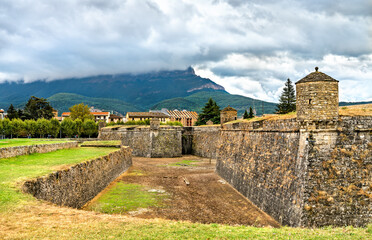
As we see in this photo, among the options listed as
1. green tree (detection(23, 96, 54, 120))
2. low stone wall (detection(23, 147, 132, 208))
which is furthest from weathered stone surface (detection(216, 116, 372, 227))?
green tree (detection(23, 96, 54, 120))

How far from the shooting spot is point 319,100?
1185cm

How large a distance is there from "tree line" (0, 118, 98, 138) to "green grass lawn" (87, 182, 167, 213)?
52.2 meters

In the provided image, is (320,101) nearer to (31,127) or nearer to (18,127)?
(31,127)

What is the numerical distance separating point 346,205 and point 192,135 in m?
38.8

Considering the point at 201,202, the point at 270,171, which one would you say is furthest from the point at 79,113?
the point at 270,171

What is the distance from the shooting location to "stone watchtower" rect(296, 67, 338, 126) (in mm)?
11680

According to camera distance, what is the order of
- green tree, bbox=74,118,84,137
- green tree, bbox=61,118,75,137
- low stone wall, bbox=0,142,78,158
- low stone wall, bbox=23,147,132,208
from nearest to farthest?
low stone wall, bbox=23,147,132,208
low stone wall, bbox=0,142,78,158
green tree, bbox=61,118,75,137
green tree, bbox=74,118,84,137

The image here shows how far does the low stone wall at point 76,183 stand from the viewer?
1118cm

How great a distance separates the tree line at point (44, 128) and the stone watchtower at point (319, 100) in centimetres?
6423

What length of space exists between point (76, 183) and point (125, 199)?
354cm

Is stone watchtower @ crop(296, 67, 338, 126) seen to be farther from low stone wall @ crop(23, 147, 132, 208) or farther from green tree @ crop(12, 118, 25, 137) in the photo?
green tree @ crop(12, 118, 25, 137)

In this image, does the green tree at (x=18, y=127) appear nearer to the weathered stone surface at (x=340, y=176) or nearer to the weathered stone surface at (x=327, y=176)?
the weathered stone surface at (x=327, y=176)

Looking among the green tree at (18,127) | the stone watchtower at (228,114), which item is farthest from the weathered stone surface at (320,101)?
the green tree at (18,127)

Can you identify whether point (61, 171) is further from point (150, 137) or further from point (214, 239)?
point (150, 137)
